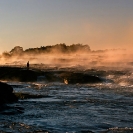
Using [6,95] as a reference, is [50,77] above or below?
above

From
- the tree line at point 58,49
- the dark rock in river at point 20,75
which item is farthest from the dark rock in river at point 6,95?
the tree line at point 58,49

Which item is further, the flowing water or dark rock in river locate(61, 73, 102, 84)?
dark rock in river locate(61, 73, 102, 84)

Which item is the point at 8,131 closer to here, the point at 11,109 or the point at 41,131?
the point at 41,131

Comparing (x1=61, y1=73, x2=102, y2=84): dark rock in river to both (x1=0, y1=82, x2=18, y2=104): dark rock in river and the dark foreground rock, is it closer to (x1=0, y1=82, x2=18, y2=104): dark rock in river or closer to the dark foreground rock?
the dark foreground rock

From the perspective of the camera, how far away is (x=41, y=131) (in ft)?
43.8

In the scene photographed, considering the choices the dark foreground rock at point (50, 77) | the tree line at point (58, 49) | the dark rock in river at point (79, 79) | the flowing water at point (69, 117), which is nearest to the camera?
the flowing water at point (69, 117)

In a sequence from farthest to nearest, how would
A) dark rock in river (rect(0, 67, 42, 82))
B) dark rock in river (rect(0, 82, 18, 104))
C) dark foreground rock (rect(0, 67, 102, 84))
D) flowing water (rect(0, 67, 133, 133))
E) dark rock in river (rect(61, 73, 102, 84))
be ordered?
dark rock in river (rect(0, 67, 42, 82)) < dark foreground rock (rect(0, 67, 102, 84)) < dark rock in river (rect(61, 73, 102, 84)) < dark rock in river (rect(0, 82, 18, 104)) < flowing water (rect(0, 67, 133, 133))

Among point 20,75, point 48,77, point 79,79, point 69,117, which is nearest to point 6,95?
point 69,117

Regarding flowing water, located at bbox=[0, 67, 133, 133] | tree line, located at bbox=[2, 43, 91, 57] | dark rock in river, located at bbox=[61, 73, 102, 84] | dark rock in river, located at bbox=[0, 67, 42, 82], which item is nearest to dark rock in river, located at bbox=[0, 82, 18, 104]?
flowing water, located at bbox=[0, 67, 133, 133]

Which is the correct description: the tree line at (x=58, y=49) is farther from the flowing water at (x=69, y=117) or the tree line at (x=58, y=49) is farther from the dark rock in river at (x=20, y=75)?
the flowing water at (x=69, y=117)

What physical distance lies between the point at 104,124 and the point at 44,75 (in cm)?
3299

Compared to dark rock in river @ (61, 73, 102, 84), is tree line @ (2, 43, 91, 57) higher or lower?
higher

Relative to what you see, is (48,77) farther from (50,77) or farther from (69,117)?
(69,117)

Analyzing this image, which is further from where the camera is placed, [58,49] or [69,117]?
[58,49]
